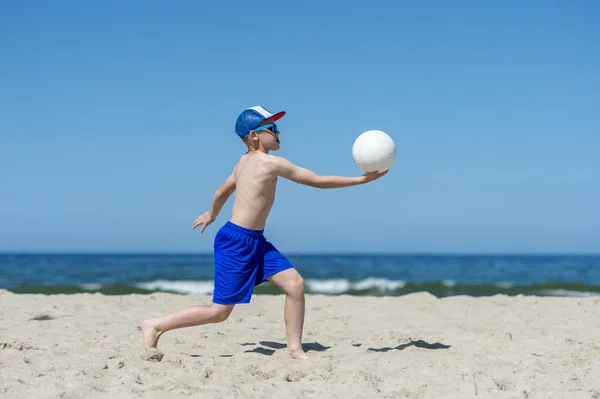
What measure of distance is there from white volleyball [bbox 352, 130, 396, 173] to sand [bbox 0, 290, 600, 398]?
1.40 meters

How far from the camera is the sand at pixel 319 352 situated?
3.64 metres

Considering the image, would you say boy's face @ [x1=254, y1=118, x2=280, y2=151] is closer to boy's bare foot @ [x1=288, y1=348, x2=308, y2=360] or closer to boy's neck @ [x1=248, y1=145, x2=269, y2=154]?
boy's neck @ [x1=248, y1=145, x2=269, y2=154]

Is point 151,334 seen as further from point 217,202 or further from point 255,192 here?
point 255,192

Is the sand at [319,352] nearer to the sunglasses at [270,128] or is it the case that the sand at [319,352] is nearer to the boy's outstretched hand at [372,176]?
the boy's outstretched hand at [372,176]

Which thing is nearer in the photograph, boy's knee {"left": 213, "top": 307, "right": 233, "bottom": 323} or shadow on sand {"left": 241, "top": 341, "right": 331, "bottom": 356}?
boy's knee {"left": 213, "top": 307, "right": 233, "bottom": 323}

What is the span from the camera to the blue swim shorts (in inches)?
177

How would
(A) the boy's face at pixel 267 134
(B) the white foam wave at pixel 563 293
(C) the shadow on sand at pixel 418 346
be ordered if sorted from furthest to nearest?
1. (B) the white foam wave at pixel 563 293
2. (C) the shadow on sand at pixel 418 346
3. (A) the boy's face at pixel 267 134

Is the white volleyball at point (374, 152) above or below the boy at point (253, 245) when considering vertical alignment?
above

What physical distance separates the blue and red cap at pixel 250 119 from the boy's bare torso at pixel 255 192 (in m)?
0.20

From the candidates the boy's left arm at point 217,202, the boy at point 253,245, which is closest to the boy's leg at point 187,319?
the boy at point 253,245

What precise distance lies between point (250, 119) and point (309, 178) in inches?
26.1

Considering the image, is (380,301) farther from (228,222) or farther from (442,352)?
(228,222)

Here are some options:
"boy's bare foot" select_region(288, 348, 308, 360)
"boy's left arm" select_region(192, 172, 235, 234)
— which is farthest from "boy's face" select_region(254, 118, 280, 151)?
"boy's bare foot" select_region(288, 348, 308, 360)

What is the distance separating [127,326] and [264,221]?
7.28 ft
